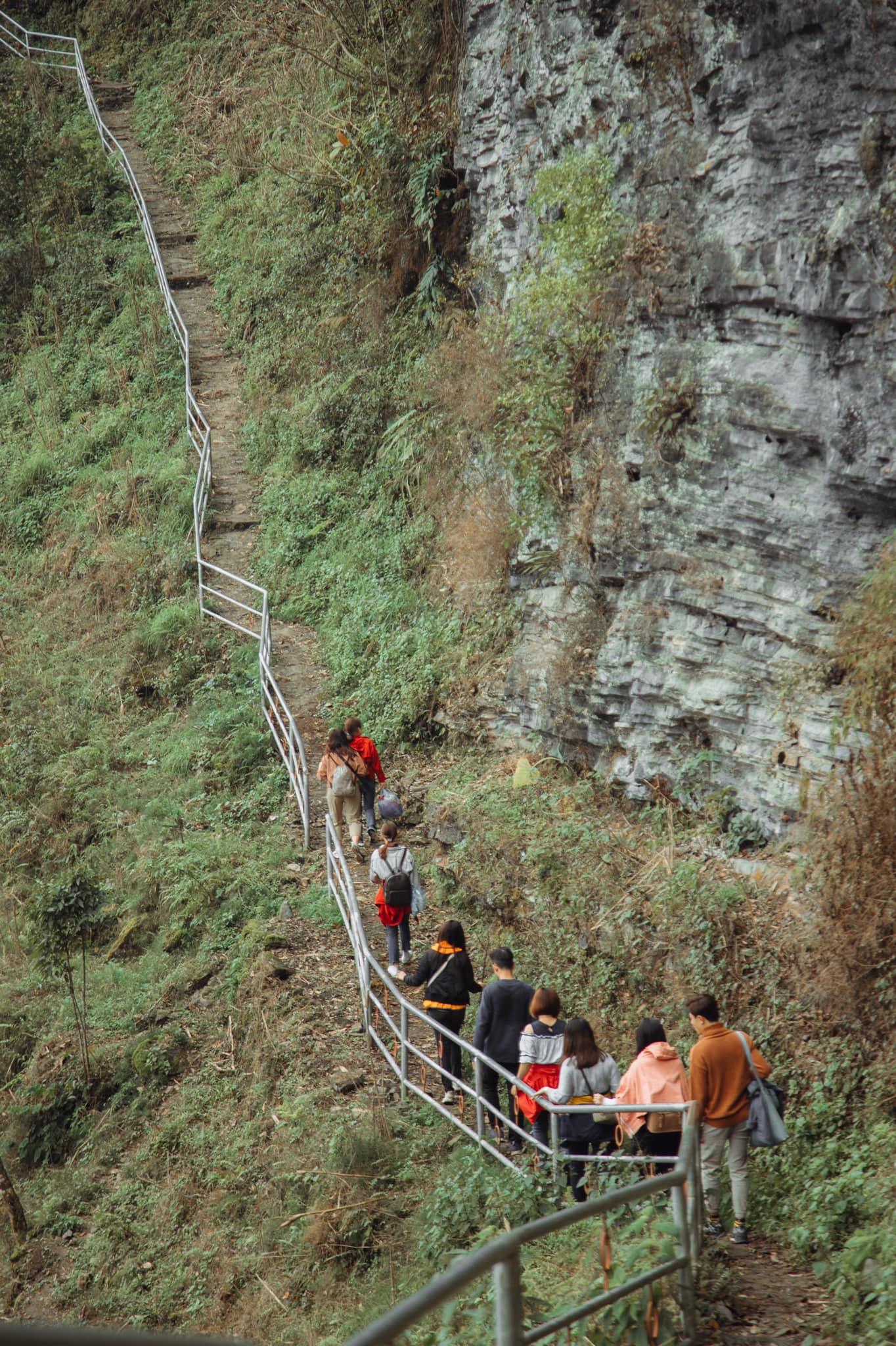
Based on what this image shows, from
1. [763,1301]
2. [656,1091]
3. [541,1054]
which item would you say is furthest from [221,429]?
[763,1301]

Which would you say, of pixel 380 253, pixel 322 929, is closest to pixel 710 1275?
pixel 322 929

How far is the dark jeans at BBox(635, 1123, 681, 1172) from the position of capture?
601 cm

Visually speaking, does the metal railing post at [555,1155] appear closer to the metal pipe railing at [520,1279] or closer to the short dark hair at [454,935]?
the metal pipe railing at [520,1279]

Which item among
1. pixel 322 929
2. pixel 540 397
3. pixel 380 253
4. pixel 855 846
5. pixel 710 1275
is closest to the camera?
pixel 710 1275

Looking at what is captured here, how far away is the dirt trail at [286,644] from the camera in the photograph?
16.5 ft

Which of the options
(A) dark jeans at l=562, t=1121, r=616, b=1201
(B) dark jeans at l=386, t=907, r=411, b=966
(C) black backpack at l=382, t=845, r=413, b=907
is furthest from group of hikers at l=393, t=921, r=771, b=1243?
(B) dark jeans at l=386, t=907, r=411, b=966

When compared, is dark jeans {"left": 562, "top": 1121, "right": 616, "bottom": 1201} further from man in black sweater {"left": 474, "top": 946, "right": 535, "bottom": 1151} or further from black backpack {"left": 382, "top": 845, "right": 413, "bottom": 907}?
black backpack {"left": 382, "top": 845, "right": 413, "bottom": 907}

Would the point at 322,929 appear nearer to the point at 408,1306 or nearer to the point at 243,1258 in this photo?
the point at 243,1258

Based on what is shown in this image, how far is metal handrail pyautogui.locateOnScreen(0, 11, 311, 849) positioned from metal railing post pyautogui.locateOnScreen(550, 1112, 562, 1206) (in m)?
6.02

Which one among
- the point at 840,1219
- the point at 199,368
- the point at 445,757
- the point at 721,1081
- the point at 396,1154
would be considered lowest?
the point at 396,1154

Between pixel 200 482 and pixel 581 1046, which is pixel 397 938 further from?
pixel 200 482

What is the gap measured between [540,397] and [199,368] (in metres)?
11.0

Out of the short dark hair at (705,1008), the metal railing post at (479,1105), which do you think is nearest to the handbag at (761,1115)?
the short dark hair at (705,1008)

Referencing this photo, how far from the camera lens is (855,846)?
7594 mm
